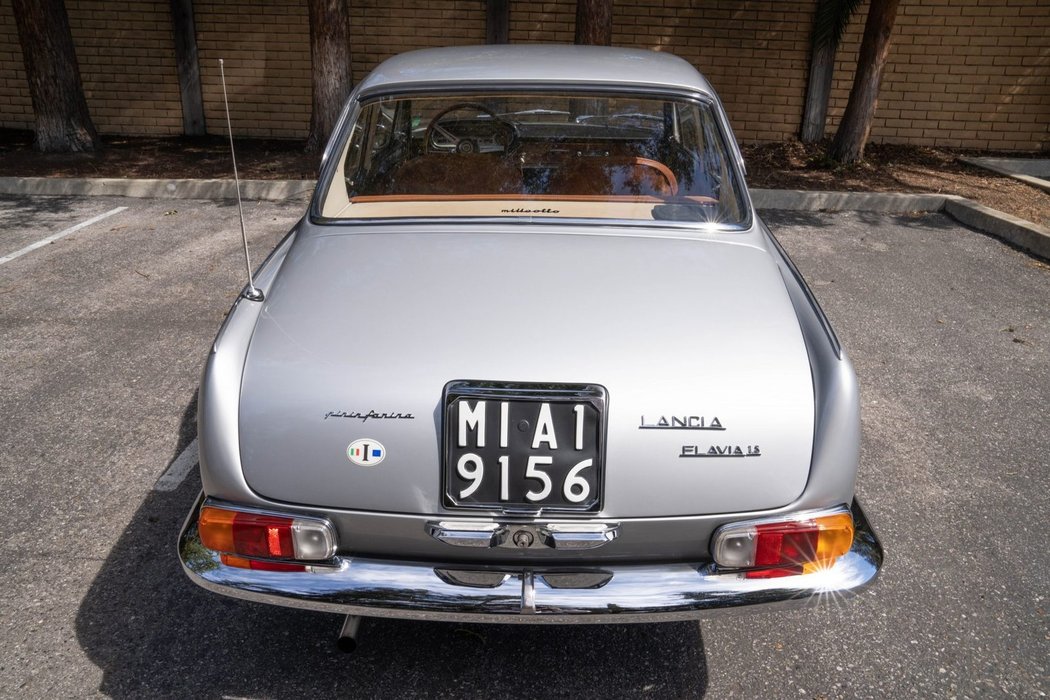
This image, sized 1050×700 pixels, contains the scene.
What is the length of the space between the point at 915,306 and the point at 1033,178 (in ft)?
16.3

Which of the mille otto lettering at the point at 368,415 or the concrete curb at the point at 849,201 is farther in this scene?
the concrete curb at the point at 849,201

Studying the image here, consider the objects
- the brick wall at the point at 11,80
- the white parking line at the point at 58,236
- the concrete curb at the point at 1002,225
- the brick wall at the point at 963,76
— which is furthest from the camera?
the brick wall at the point at 11,80

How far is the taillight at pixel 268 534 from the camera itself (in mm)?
2137

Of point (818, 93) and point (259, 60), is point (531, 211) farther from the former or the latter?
point (259, 60)

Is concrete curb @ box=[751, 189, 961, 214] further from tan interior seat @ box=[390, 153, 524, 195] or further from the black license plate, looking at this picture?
the black license plate

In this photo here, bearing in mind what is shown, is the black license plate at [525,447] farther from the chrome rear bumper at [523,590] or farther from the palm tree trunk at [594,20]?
the palm tree trunk at [594,20]

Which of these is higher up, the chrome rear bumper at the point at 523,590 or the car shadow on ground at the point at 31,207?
the chrome rear bumper at the point at 523,590

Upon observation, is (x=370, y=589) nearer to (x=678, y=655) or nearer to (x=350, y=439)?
(x=350, y=439)

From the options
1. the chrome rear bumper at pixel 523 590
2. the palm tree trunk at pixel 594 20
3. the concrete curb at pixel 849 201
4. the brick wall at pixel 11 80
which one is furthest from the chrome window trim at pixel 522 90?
the brick wall at pixel 11 80

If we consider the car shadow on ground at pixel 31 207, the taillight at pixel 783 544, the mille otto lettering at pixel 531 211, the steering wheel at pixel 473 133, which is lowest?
the car shadow on ground at pixel 31 207

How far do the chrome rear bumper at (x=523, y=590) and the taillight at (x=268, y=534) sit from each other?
2.1 inches

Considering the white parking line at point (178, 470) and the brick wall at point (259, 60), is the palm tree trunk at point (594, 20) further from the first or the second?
the white parking line at point (178, 470)

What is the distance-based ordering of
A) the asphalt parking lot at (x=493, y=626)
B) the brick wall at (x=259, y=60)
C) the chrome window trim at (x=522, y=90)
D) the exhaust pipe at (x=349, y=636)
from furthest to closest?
1. the brick wall at (x=259, y=60)
2. the chrome window trim at (x=522, y=90)
3. the asphalt parking lot at (x=493, y=626)
4. the exhaust pipe at (x=349, y=636)

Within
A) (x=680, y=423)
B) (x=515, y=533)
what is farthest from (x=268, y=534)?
(x=680, y=423)
